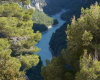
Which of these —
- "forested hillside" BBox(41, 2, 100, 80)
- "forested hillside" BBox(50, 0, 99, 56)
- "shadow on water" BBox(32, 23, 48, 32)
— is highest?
"shadow on water" BBox(32, 23, 48, 32)

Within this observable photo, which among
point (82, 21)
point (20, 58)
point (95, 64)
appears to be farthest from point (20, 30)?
point (95, 64)

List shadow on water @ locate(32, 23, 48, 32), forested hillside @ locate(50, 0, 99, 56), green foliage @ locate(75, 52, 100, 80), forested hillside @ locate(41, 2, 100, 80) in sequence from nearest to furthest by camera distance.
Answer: green foliage @ locate(75, 52, 100, 80), forested hillside @ locate(41, 2, 100, 80), forested hillside @ locate(50, 0, 99, 56), shadow on water @ locate(32, 23, 48, 32)

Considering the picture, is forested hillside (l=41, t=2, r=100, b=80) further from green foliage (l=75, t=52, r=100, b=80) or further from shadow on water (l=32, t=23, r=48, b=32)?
shadow on water (l=32, t=23, r=48, b=32)

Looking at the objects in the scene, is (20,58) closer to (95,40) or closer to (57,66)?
(57,66)

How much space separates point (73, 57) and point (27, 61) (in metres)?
3.99

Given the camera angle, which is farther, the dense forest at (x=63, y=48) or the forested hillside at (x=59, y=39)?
the forested hillside at (x=59, y=39)

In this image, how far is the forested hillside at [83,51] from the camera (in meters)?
4.65

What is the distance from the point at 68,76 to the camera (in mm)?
6094

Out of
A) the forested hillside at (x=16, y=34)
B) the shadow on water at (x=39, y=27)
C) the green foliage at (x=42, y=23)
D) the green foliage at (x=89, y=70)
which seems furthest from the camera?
the green foliage at (x=42, y=23)

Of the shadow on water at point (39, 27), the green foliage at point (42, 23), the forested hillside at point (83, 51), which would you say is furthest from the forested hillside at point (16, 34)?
the shadow on water at point (39, 27)

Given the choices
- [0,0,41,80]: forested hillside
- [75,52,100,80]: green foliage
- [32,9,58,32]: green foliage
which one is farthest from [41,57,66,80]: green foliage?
[32,9,58,32]: green foliage

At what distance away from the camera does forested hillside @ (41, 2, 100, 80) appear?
4648 mm

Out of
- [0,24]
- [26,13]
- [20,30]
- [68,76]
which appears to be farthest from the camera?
[26,13]

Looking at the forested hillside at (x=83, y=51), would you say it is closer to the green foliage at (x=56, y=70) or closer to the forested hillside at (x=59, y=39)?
the green foliage at (x=56, y=70)
